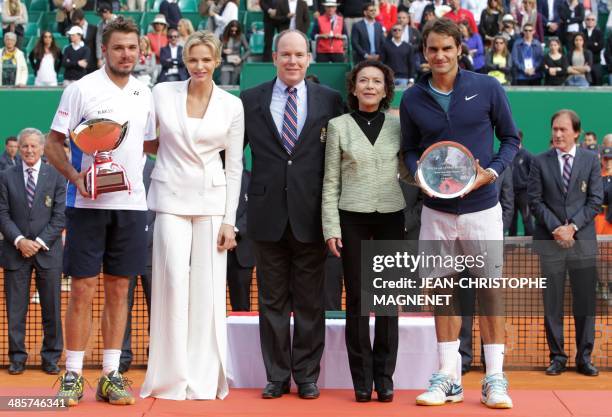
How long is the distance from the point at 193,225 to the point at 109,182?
2.23ft

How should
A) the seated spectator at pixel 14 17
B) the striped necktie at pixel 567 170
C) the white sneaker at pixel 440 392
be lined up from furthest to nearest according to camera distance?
the seated spectator at pixel 14 17 → the striped necktie at pixel 567 170 → the white sneaker at pixel 440 392

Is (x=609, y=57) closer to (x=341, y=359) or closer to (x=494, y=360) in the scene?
(x=341, y=359)

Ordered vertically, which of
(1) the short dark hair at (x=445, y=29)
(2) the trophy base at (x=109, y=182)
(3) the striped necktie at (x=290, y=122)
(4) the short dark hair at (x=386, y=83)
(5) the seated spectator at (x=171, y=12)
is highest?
(5) the seated spectator at (x=171, y=12)

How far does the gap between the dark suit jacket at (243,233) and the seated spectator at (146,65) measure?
28.2ft

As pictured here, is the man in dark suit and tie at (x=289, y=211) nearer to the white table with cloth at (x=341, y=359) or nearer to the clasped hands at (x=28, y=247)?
the white table with cloth at (x=341, y=359)

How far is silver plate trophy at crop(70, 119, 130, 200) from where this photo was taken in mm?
6102

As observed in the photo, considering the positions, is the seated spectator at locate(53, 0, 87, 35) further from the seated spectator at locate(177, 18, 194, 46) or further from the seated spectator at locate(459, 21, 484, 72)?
the seated spectator at locate(459, 21, 484, 72)

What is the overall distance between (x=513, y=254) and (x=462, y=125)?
344cm

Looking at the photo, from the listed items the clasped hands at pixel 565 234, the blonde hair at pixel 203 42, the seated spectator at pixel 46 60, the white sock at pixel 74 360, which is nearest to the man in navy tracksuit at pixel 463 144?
the blonde hair at pixel 203 42

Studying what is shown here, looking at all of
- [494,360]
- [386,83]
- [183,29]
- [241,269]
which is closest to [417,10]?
[183,29]

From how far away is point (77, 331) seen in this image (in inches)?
250

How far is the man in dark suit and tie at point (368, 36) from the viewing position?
17766 millimetres

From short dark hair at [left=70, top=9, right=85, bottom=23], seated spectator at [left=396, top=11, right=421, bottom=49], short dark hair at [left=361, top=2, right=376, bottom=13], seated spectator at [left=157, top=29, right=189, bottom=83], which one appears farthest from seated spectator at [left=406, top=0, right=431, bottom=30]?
short dark hair at [left=70, top=9, right=85, bottom=23]

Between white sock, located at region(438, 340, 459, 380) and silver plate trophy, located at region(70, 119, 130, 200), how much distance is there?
6.85ft
